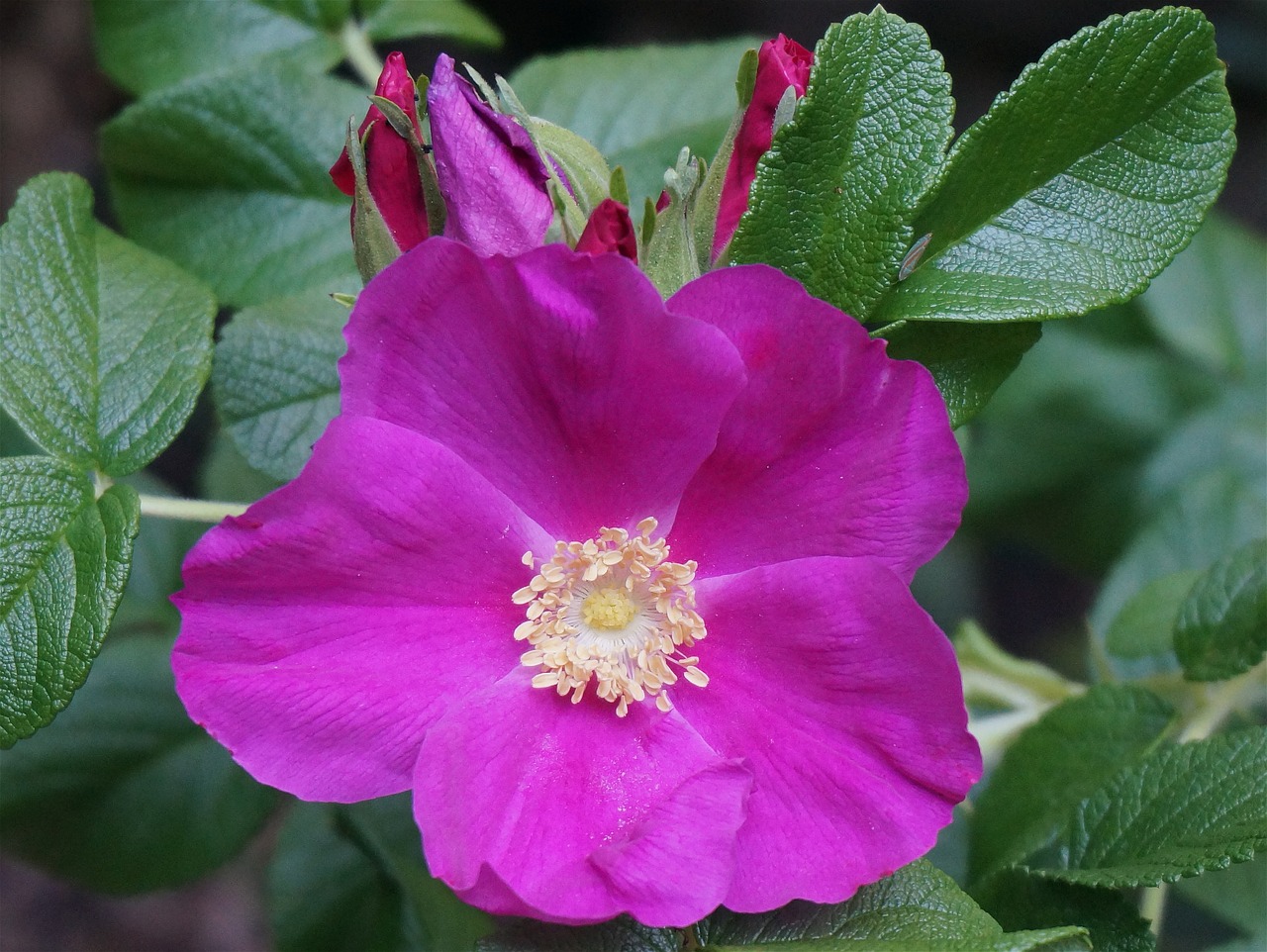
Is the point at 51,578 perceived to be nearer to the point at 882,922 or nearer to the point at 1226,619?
the point at 882,922

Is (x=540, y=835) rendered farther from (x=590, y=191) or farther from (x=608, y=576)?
(x=590, y=191)

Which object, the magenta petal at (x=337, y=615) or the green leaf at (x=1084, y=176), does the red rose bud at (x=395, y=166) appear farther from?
the green leaf at (x=1084, y=176)

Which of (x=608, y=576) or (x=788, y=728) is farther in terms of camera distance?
(x=608, y=576)

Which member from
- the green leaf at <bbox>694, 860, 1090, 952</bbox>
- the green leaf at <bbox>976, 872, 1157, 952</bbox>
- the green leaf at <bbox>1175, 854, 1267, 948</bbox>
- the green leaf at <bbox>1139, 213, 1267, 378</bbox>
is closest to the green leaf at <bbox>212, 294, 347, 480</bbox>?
the green leaf at <bbox>694, 860, 1090, 952</bbox>

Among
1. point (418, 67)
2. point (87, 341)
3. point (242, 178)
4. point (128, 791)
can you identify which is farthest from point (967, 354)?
point (418, 67)

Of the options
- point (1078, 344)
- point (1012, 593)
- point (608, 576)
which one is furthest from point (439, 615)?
point (1012, 593)

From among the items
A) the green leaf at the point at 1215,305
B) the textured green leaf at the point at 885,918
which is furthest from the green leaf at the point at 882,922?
the green leaf at the point at 1215,305
